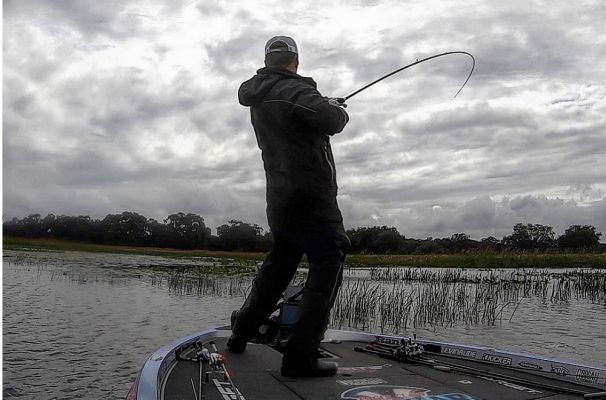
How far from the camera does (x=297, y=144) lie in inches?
156

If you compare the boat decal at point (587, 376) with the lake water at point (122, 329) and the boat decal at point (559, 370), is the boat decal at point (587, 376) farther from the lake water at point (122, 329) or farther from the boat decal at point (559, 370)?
the lake water at point (122, 329)

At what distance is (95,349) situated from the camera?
10.7m

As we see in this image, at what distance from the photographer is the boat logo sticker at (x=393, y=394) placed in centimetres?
340

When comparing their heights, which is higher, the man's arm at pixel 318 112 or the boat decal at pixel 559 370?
the man's arm at pixel 318 112

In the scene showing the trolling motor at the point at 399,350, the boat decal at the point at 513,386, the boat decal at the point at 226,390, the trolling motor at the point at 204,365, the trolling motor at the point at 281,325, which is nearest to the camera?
the boat decal at the point at 226,390

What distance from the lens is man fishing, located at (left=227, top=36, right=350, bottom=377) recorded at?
3.88m

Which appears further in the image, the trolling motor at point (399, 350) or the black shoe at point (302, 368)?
the trolling motor at point (399, 350)

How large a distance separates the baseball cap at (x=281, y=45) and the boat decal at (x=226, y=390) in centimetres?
224

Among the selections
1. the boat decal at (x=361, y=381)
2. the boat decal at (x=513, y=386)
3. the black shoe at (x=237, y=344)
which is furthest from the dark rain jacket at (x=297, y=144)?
the boat decal at (x=513, y=386)

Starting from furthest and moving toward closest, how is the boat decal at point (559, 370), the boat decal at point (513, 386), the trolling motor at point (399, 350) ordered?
the trolling motor at point (399, 350), the boat decal at point (559, 370), the boat decal at point (513, 386)

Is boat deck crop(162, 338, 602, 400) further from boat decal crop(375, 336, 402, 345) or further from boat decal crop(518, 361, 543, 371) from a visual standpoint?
boat decal crop(375, 336, 402, 345)

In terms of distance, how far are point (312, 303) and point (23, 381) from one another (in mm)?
6139

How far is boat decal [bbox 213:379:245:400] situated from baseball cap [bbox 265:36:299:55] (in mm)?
2242

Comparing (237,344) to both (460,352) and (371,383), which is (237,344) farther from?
(460,352)
